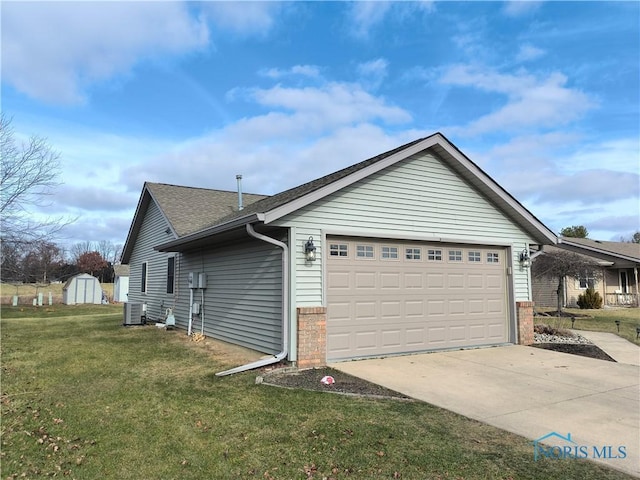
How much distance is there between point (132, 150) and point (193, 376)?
45.4 ft

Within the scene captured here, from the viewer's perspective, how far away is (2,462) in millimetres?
3900

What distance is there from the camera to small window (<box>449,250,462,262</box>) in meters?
10.1

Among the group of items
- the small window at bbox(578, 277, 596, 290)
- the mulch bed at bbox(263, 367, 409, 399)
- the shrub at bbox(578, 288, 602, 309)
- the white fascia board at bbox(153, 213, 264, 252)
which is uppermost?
the white fascia board at bbox(153, 213, 264, 252)

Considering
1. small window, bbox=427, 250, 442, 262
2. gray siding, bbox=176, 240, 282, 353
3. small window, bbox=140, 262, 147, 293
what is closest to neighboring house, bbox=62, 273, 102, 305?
small window, bbox=140, 262, 147, 293

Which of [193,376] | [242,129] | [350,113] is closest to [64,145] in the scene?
[242,129]

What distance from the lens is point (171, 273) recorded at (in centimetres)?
1571

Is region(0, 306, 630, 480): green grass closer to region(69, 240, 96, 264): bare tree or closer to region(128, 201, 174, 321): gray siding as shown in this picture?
region(128, 201, 174, 321): gray siding

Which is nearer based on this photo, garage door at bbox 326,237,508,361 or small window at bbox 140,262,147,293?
garage door at bbox 326,237,508,361

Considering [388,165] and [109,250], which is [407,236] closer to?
[388,165]

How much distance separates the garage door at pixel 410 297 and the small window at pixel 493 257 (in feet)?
0.08

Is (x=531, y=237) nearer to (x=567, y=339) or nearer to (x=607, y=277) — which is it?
(x=567, y=339)

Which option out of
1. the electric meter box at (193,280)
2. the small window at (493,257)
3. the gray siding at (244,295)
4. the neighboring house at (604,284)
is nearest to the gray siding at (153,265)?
the electric meter box at (193,280)

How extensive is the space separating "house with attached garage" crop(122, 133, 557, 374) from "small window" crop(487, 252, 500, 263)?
0.12 ft

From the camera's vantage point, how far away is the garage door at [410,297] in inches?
340
